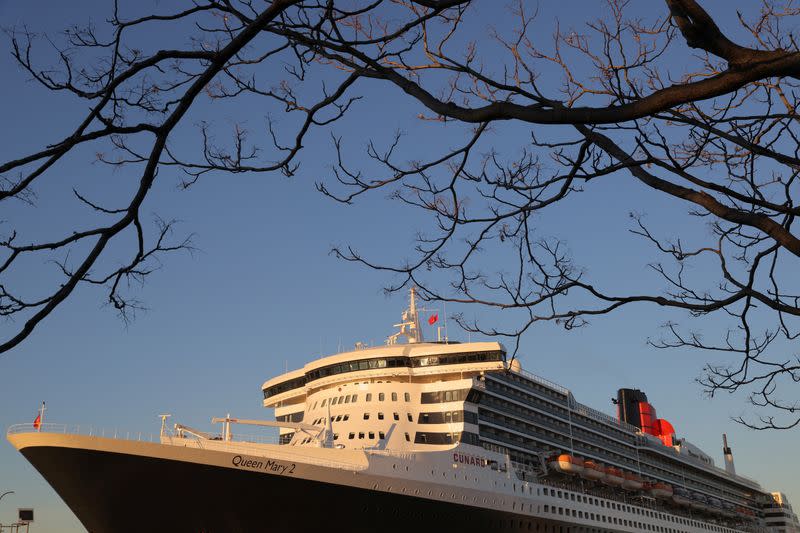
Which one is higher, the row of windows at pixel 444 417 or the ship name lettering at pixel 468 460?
the row of windows at pixel 444 417

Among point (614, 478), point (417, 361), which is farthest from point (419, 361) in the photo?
point (614, 478)

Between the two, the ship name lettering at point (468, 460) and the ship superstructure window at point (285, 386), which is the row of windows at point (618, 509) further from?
the ship superstructure window at point (285, 386)

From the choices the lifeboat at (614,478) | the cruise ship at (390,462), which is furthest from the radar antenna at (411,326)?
the lifeboat at (614,478)

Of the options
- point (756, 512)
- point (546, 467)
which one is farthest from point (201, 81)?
point (756, 512)

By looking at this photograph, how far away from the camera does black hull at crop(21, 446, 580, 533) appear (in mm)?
23703

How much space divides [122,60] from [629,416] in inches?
2419

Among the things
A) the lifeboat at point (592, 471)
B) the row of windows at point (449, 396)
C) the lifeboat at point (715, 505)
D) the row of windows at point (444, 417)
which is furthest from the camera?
the lifeboat at point (715, 505)

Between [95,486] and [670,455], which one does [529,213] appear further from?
[670,455]

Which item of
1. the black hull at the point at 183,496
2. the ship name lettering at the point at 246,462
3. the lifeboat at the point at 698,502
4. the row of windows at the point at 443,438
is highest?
the lifeboat at the point at 698,502

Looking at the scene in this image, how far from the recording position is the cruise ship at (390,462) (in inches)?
945

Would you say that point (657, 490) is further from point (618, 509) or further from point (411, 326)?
point (411, 326)

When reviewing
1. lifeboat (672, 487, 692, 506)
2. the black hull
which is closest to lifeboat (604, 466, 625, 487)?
lifeboat (672, 487, 692, 506)

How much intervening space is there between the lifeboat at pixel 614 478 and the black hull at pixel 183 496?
19.9 m

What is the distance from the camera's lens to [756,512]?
252ft
